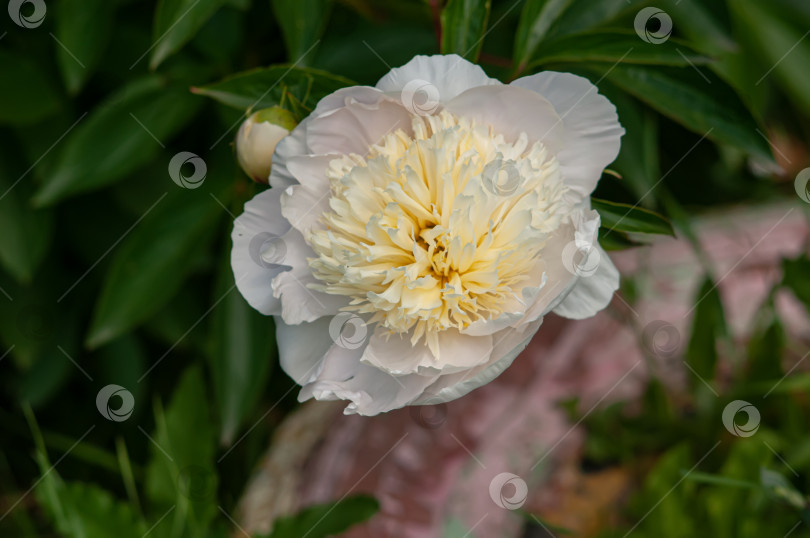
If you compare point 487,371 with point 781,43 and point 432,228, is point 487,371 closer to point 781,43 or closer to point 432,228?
point 432,228

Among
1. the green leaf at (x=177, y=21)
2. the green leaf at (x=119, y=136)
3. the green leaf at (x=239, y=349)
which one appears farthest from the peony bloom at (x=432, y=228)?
the green leaf at (x=119, y=136)

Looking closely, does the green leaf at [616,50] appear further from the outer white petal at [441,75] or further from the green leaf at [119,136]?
the green leaf at [119,136]

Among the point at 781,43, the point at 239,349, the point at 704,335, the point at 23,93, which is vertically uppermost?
the point at 23,93

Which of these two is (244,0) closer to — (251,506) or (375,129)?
(375,129)

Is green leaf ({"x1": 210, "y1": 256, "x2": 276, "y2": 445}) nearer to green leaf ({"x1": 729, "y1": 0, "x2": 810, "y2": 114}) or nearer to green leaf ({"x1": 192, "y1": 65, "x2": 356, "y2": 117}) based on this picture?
green leaf ({"x1": 192, "y1": 65, "x2": 356, "y2": 117})

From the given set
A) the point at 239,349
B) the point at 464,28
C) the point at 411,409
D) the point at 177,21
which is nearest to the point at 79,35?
the point at 177,21

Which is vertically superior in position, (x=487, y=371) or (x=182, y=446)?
(x=487, y=371)

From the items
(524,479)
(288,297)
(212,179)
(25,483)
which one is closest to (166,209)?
(212,179)
